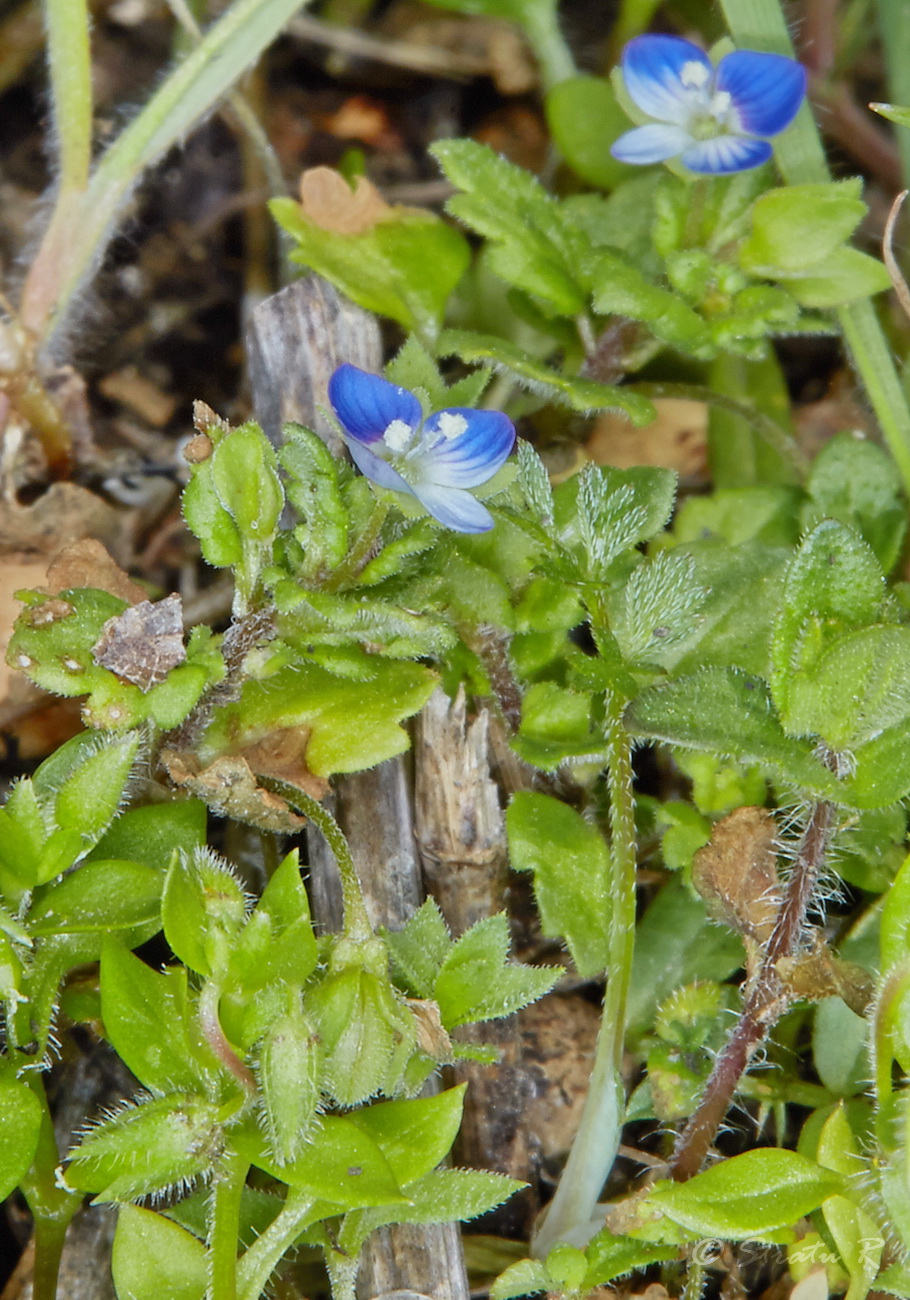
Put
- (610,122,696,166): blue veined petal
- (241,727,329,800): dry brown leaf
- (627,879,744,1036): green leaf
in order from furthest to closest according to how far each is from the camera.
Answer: (610,122,696,166): blue veined petal, (627,879,744,1036): green leaf, (241,727,329,800): dry brown leaf

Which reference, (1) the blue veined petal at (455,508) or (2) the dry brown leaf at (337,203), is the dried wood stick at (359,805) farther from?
(1) the blue veined petal at (455,508)

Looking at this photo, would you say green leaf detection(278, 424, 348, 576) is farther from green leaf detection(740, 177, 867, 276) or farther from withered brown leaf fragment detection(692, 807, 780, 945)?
green leaf detection(740, 177, 867, 276)

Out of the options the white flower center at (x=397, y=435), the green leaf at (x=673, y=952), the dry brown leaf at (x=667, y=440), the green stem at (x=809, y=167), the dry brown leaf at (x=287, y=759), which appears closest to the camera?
the white flower center at (x=397, y=435)

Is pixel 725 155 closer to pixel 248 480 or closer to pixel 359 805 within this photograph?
pixel 248 480

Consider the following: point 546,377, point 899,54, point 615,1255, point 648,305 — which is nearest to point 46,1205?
point 615,1255

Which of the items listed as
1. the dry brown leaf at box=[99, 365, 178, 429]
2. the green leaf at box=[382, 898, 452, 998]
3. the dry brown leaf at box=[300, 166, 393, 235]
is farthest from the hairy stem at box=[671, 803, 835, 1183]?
the dry brown leaf at box=[99, 365, 178, 429]

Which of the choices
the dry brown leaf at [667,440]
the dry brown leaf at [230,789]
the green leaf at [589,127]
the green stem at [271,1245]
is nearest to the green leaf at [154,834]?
the dry brown leaf at [230,789]
